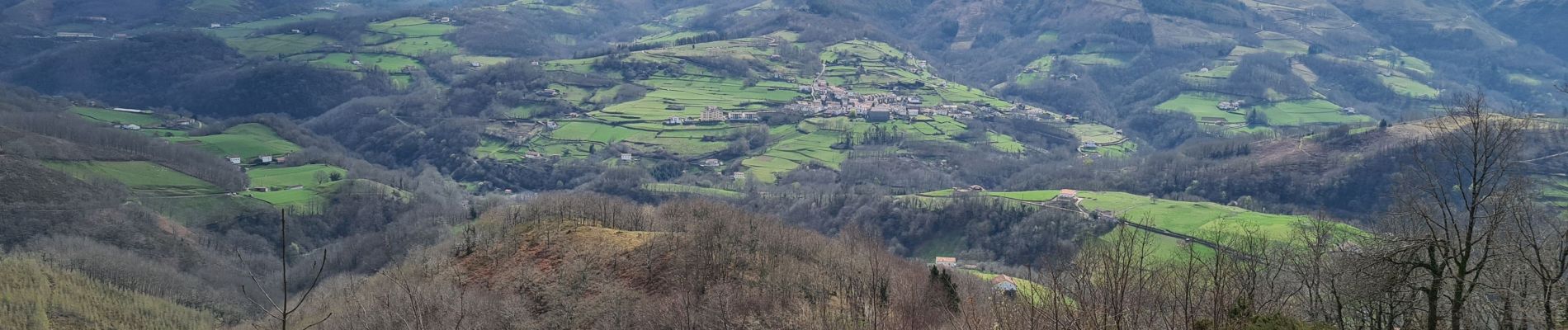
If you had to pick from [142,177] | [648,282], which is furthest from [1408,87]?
[142,177]

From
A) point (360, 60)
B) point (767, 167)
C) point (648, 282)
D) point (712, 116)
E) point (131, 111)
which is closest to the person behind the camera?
point (648, 282)

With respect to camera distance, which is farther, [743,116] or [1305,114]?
[1305,114]

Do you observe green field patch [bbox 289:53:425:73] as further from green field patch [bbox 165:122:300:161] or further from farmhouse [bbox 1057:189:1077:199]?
farmhouse [bbox 1057:189:1077:199]

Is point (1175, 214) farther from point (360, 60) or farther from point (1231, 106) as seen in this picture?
point (360, 60)

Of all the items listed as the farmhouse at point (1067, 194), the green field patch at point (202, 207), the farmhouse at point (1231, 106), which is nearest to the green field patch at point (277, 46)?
the green field patch at point (202, 207)

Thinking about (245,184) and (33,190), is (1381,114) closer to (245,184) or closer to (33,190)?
(245,184)

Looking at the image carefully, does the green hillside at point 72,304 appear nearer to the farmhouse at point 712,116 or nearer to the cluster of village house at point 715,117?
the cluster of village house at point 715,117

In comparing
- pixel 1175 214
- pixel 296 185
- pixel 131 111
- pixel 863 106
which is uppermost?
pixel 863 106
